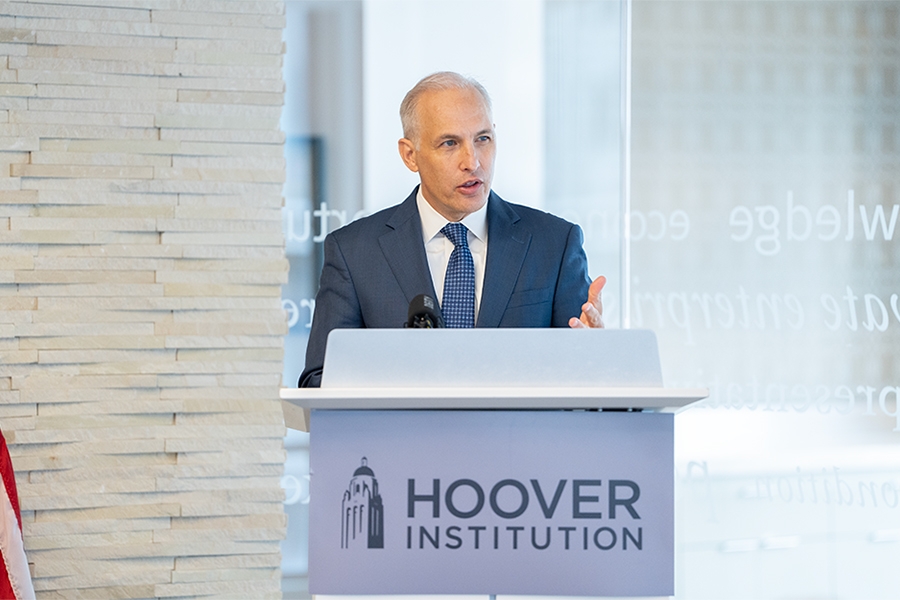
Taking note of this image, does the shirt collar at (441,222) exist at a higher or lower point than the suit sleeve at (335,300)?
higher

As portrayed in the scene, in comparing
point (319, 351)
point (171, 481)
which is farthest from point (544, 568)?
point (171, 481)

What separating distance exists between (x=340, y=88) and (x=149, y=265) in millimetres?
Result: 894

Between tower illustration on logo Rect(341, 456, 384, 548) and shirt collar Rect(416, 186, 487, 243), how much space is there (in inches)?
37.5

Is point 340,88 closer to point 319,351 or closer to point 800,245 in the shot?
point 319,351

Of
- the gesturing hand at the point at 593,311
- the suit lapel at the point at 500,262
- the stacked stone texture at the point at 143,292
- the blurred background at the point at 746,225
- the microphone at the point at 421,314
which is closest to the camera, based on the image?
the microphone at the point at 421,314

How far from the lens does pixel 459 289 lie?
2.07 meters

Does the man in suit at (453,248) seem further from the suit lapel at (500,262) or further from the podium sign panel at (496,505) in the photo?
the podium sign panel at (496,505)

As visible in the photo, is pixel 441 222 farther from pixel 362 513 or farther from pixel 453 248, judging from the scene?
pixel 362 513

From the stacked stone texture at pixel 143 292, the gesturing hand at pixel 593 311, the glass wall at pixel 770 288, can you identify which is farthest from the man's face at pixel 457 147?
the glass wall at pixel 770 288

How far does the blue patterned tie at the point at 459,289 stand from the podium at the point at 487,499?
2.44 ft

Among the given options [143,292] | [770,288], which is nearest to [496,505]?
[143,292]

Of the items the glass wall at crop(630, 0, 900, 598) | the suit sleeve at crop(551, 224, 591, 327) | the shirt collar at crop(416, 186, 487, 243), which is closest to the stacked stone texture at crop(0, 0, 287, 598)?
the shirt collar at crop(416, 186, 487, 243)

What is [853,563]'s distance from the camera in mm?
3438

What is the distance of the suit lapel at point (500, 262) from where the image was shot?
205 centimetres
